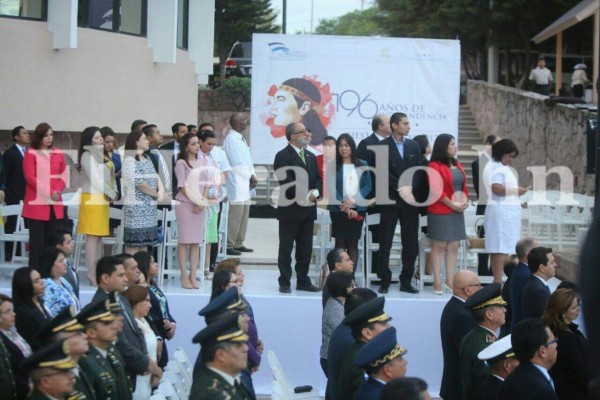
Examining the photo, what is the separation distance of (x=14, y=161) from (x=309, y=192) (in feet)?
11.0

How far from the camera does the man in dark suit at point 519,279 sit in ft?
26.6

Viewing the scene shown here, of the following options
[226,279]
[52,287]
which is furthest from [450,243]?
[52,287]

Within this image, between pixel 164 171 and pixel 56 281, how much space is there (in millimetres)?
3462

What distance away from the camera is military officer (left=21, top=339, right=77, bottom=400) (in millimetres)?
4820

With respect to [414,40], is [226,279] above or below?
below

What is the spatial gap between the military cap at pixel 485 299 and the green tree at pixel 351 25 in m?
52.1

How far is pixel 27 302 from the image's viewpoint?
6.72m

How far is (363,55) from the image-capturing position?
567 inches

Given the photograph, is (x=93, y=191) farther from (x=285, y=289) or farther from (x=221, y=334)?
(x=221, y=334)

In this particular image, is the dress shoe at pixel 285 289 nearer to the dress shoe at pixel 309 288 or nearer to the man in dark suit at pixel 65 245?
the dress shoe at pixel 309 288

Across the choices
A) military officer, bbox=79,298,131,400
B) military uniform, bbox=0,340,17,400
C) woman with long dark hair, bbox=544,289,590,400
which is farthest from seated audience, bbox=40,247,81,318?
woman with long dark hair, bbox=544,289,590,400

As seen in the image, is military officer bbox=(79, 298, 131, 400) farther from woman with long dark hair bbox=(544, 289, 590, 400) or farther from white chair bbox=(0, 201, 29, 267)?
white chair bbox=(0, 201, 29, 267)

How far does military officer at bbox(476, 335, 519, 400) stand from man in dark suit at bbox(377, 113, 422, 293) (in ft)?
15.8

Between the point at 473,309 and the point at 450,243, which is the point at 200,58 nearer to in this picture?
the point at 450,243
